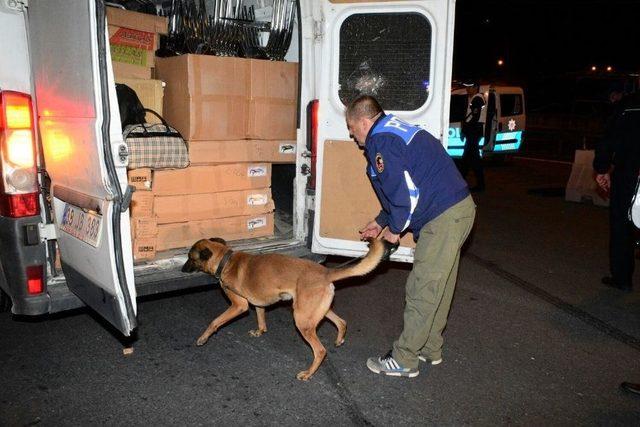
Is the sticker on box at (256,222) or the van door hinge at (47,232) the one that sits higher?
the van door hinge at (47,232)

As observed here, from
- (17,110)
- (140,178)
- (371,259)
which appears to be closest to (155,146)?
(140,178)

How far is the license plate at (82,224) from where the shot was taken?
2916 mm

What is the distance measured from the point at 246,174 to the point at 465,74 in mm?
46701

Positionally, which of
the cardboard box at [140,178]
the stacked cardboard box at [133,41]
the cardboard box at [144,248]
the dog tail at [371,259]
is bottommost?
the cardboard box at [144,248]

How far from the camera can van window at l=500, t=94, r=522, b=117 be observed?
47.1 feet

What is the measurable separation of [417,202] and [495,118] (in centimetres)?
1137

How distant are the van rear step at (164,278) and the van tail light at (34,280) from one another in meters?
0.10

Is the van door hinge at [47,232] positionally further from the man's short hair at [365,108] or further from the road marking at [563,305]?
the road marking at [563,305]

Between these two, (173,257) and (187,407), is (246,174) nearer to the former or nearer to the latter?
(173,257)

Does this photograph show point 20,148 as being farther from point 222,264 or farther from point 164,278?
point 222,264

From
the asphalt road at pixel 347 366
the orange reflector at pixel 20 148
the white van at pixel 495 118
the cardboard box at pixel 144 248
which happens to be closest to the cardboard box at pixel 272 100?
the cardboard box at pixel 144 248

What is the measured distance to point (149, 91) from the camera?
15.1ft

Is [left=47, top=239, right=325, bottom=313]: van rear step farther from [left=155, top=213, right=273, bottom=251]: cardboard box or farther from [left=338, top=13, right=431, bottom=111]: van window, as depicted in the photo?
[left=338, top=13, right=431, bottom=111]: van window

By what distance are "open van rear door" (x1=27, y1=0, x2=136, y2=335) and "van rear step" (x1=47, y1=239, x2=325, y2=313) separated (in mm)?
182
